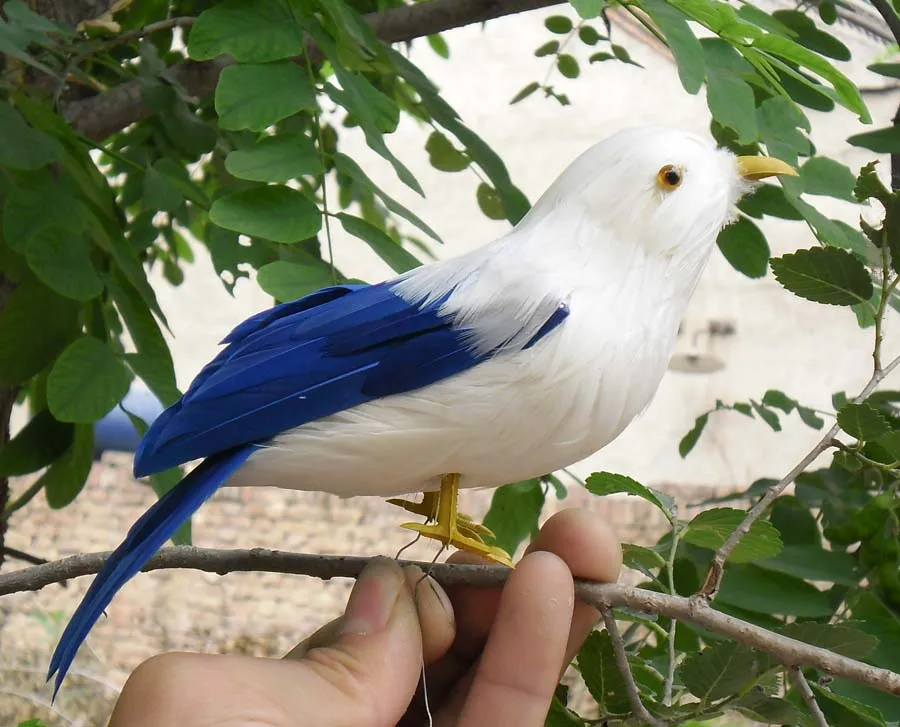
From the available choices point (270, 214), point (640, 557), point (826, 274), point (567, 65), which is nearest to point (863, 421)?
point (826, 274)

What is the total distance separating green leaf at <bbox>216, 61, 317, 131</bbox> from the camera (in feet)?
2.10

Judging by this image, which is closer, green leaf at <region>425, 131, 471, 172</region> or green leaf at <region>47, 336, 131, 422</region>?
green leaf at <region>47, 336, 131, 422</region>

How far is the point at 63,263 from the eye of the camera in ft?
2.42

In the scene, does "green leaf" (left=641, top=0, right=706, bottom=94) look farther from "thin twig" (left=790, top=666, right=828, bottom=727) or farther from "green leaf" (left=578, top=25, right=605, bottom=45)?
"green leaf" (left=578, top=25, right=605, bottom=45)

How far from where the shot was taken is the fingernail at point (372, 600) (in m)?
0.65

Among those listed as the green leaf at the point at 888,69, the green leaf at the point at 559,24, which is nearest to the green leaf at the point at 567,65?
the green leaf at the point at 559,24

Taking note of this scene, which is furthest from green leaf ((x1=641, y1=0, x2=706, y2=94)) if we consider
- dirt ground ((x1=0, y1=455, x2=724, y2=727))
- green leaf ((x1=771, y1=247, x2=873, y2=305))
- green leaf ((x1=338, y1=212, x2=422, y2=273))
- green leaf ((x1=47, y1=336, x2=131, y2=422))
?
dirt ground ((x1=0, y1=455, x2=724, y2=727))

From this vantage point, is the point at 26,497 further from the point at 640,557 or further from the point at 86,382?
the point at 640,557

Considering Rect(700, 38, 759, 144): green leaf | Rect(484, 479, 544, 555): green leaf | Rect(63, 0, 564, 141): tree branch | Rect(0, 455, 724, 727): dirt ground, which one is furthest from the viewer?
Rect(0, 455, 724, 727): dirt ground

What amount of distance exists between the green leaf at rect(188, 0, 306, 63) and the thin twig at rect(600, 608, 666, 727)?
0.45 metres

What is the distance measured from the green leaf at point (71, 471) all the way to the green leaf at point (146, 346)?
137mm

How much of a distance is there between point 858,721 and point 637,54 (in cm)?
255

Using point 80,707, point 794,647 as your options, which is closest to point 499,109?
point 80,707

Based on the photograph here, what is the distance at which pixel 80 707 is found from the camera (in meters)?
2.13
